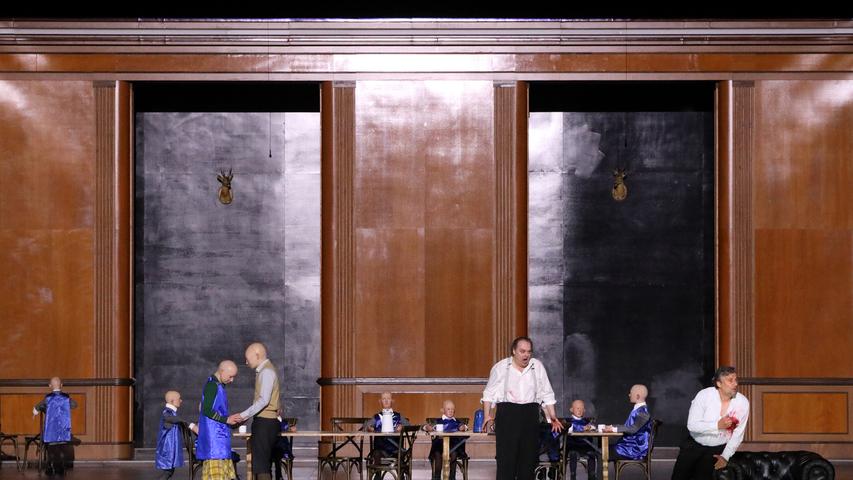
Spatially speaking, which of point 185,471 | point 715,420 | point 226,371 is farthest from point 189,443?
point 715,420

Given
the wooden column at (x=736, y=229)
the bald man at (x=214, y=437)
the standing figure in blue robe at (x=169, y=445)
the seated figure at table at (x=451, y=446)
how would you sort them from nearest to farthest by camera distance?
the bald man at (x=214, y=437)
the standing figure in blue robe at (x=169, y=445)
the seated figure at table at (x=451, y=446)
the wooden column at (x=736, y=229)

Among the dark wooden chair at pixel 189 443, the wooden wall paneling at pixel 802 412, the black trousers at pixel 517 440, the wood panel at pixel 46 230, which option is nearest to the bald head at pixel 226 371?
the dark wooden chair at pixel 189 443

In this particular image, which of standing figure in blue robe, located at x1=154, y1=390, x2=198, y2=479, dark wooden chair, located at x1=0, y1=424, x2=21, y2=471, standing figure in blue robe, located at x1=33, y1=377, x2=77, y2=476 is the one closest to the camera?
standing figure in blue robe, located at x1=154, y1=390, x2=198, y2=479

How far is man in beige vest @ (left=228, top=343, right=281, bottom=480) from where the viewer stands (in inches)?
454

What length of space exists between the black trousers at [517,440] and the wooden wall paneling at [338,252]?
4768 mm

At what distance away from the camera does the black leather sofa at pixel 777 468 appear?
37.9ft

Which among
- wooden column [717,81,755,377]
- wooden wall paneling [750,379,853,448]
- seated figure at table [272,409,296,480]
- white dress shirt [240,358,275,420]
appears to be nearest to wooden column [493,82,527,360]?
wooden column [717,81,755,377]

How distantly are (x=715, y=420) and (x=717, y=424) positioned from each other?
3 cm

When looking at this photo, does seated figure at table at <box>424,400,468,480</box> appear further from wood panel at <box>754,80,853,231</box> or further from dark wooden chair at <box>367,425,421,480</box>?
wood panel at <box>754,80,853,231</box>

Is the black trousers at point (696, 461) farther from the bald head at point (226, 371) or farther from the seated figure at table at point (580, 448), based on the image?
the bald head at point (226, 371)

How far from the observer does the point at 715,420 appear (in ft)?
31.4

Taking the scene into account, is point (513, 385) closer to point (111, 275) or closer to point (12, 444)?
point (111, 275)

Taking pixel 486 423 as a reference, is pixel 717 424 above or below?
above

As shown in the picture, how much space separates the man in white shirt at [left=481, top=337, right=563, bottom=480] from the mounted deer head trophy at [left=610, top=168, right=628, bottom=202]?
6.19m
